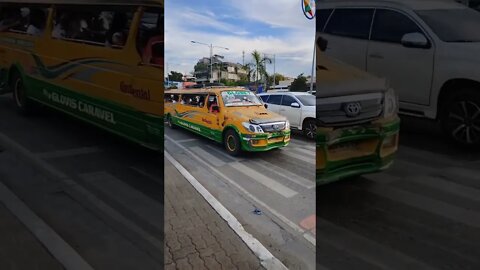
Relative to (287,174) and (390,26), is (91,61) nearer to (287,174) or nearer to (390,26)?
(287,174)

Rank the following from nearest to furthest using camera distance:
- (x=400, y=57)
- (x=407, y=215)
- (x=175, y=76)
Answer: (x=175, y=76)
(x=400, y=57)
(x=407, y=215)

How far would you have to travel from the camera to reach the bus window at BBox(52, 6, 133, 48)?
95cm

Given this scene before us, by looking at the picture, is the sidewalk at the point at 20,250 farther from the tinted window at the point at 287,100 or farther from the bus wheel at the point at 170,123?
the tinted window at the point at 287,100

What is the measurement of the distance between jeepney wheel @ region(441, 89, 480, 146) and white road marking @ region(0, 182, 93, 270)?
1205mm

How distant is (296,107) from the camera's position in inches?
35.2

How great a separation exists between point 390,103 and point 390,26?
24 centimetres

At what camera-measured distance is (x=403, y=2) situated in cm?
110

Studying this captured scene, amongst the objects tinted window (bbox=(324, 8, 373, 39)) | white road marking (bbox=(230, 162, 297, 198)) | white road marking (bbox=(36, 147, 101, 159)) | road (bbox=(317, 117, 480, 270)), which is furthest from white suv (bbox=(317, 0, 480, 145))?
white road marking (bbox=(36, 147, 101, 159))

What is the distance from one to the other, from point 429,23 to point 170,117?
83 centimetres

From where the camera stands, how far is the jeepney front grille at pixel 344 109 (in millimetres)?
990

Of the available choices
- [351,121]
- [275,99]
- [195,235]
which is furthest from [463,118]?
[195,235]

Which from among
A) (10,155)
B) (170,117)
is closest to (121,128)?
(170,117)

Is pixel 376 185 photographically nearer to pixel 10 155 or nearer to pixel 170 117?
pixel 170 117

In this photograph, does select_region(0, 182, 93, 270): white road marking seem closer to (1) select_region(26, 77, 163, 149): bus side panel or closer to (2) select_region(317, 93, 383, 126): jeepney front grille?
(1) select_region(26, 77, 163, 149): bus side panel
